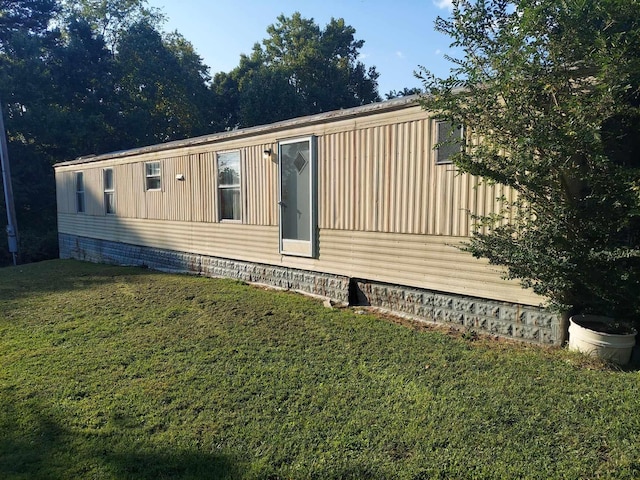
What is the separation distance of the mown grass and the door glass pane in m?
1.73

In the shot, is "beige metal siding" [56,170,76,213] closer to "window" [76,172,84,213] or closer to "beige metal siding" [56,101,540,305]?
"window" [76,172,84,213]

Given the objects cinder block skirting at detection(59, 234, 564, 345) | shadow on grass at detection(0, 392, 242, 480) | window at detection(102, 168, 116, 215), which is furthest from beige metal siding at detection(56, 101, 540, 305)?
window at detection(102, 168, 116, 215)

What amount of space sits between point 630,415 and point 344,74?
83.5 ft

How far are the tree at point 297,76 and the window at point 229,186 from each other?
14.8m

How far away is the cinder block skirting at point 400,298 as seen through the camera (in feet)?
13.6

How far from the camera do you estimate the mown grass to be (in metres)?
2.44

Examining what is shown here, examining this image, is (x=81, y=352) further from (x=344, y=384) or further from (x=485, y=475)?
(x=485, y=475)

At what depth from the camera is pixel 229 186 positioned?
781 cm

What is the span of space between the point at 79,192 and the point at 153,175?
4.79m

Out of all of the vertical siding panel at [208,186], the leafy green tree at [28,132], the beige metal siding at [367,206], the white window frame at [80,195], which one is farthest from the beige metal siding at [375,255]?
the leafy green tree at [28,132]

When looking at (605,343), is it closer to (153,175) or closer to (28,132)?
(153,175)

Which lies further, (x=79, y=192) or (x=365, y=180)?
(x=79, y=192)

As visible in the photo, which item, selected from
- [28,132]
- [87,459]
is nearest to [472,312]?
[87,459]

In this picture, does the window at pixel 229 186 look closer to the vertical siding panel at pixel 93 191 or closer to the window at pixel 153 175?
the window at pixel 153 175
